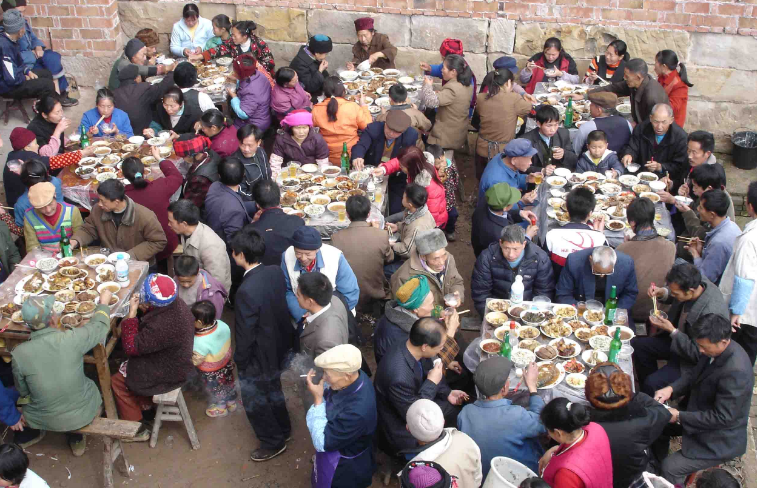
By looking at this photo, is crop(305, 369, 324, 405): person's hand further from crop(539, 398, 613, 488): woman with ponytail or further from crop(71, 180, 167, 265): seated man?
crop(71, 180, 167, 265): seated man

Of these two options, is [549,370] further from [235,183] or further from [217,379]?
[235,183]

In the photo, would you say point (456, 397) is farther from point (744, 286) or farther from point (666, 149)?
point (666, 149)

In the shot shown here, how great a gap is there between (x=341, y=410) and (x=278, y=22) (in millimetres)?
9348

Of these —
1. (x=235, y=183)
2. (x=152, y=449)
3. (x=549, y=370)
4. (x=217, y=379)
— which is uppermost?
(x=235, y=183)

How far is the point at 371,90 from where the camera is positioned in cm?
1122

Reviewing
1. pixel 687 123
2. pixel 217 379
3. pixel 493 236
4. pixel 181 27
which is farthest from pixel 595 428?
pixel 181 27

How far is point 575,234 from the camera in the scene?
24.0 feet

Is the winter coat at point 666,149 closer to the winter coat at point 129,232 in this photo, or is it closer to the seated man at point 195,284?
the seated man at point 195,284

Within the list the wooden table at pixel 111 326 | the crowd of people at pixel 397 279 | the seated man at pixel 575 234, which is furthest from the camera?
the seated man at pixel 575 234

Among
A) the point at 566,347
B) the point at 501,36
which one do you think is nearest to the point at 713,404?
the point at 566,347

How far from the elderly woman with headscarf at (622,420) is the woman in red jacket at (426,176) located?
11.4 feet

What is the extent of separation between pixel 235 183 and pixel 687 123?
8.25 meters

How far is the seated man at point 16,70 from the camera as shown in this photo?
1051cm

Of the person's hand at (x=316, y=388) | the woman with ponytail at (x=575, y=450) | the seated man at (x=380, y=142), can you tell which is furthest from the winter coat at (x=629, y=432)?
the seated man at (x=380, y=142)
